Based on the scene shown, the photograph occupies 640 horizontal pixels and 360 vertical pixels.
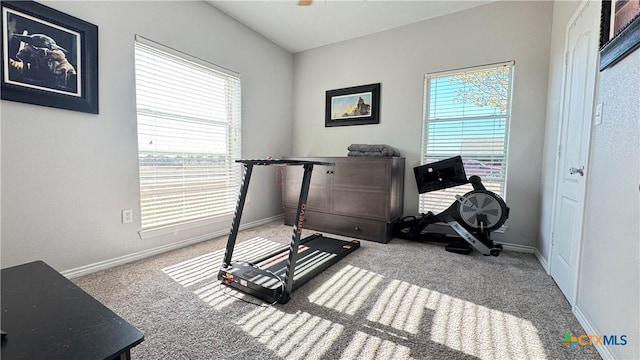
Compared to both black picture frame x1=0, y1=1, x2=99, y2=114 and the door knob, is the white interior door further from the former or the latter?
black picture frame x1=0, y1=1, x2=99, y2=114

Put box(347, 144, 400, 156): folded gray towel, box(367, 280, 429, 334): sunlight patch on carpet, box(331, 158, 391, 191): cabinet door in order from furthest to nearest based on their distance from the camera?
box(347, 144, 400, 156): folded gray towel < box(331, 158, 391, 191): cabinet door < box(367, 280, 429, 334): sunlight patch on carpet

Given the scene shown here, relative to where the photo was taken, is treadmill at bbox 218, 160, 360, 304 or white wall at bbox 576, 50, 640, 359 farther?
treadmill at bbox 218, 160, 360, 304

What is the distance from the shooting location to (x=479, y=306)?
5.79ft

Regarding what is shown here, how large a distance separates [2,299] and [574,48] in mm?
3645

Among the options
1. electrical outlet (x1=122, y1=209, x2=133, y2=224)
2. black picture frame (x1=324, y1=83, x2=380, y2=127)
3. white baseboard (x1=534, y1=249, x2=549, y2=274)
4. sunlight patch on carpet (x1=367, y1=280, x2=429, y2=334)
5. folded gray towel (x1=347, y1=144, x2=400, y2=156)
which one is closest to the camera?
sunlight patch on carpet (x1=367, y1=280, x2=429, y2=334)

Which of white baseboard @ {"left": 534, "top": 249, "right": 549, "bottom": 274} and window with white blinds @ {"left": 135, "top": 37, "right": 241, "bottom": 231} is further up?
window with white blinds @ {"left": 135, "top": 37, "right": 241, "bottom": 231}

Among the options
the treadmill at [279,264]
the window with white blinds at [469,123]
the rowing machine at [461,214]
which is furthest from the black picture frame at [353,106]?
the treadmill at [279,264]

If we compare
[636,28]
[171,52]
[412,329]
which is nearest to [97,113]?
[171,52]

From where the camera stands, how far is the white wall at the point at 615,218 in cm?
118

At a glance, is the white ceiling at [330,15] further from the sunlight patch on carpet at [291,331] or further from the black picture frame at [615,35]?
the sunlight patch on carpet at [291,331]

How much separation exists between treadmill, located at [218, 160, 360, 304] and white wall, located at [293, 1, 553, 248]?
1.69 m

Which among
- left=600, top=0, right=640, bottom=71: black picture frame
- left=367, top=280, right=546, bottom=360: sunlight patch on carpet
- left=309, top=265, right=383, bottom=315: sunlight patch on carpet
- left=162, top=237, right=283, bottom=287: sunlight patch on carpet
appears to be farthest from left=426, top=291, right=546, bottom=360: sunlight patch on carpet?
left=162, top=237, right=283, bottom=287: sunlight patch on carpet

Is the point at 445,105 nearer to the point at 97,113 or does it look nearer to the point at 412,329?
the point at 412,329

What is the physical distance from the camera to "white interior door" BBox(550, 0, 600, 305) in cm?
174
